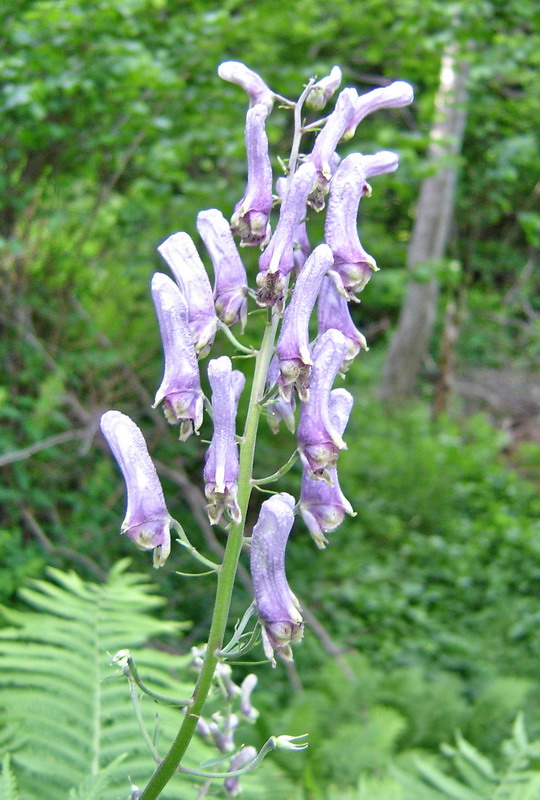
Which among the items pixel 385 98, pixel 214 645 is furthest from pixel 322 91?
pixel 214 645

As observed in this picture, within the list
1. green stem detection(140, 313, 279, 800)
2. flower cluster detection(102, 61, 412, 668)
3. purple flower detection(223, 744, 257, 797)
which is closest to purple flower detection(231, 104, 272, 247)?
flower cluster detection(102, 61, 412, 668)

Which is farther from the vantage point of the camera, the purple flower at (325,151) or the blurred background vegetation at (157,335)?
the blurred background vegetation at (157,335)

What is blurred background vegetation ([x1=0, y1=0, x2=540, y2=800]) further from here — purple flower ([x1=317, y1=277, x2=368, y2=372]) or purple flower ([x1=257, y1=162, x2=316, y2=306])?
purple flower ([x1=257, y1=162, x2=316, y2=306])

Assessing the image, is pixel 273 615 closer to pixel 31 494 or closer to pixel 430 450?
pixel 31 494

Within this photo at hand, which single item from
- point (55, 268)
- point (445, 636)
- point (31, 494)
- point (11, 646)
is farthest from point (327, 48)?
point (11, 646)

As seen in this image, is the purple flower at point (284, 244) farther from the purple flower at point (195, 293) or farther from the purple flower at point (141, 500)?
the purple flower at point (141, 500)

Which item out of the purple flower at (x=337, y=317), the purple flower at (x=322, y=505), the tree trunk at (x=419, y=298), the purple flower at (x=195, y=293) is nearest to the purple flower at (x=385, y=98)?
the purple flower at (x=337, y=317)

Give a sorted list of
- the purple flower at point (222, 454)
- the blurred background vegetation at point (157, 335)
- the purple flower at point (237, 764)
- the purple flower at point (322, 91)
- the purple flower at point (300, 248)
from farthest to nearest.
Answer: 1. the blurred background vegetation at point (157, 335)
2. the purple flower at point (237, 764)
3. the purple flower at point (322, 91)
4. the purple flower at point (300, 248)
5. the purple flower at point (222, 454)
